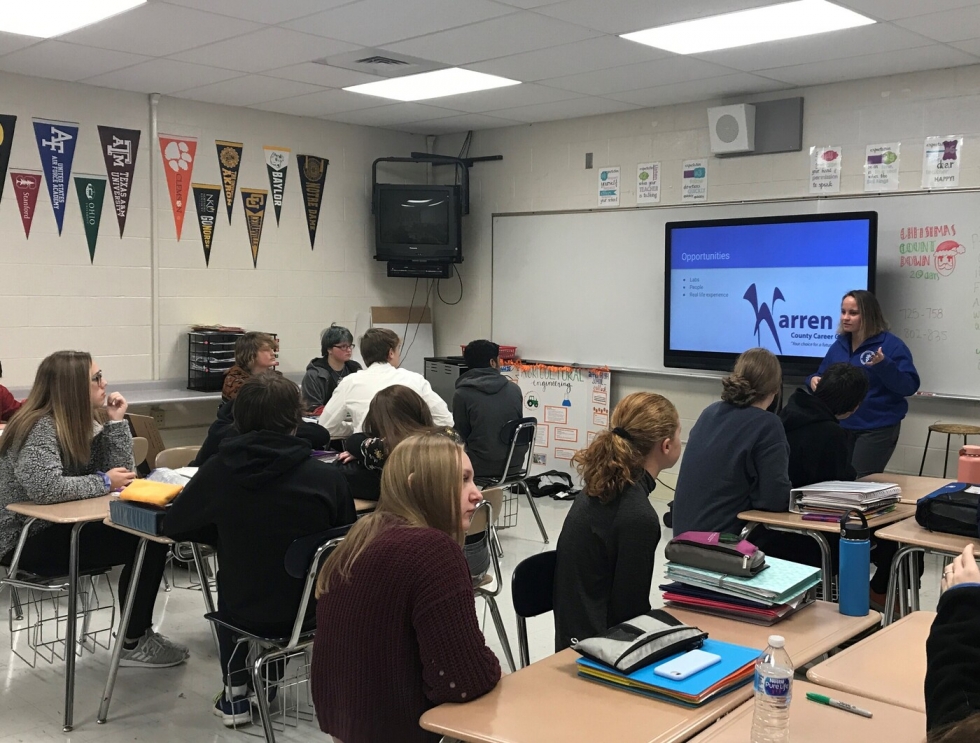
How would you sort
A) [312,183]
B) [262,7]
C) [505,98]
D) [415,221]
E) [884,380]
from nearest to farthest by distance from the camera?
[262,7] → [884,380] → [505,98] → [312,183] → [415,221]

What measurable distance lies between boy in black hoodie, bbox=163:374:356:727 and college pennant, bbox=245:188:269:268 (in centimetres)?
415

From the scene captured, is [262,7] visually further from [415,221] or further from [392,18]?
[415,221]

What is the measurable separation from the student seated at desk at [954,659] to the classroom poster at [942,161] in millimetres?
4392

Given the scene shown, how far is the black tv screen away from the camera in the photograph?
7641 mm

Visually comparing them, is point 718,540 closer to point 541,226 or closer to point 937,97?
point 937,97

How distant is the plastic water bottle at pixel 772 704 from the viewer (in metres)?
1.72

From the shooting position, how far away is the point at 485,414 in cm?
547

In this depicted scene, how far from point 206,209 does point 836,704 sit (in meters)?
5.81

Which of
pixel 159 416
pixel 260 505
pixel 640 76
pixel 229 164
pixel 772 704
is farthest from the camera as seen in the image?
pixel 229 164

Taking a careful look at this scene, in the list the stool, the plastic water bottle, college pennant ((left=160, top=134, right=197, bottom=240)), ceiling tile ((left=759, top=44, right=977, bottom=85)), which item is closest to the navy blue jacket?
the stool

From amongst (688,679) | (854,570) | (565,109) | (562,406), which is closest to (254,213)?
(565,109)

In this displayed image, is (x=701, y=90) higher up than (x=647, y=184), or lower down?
higher up

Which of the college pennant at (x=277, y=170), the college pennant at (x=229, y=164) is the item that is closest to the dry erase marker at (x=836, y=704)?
the college pennant at (x=229, y=164)

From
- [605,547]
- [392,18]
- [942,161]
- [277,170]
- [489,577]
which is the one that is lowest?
[489,577]
